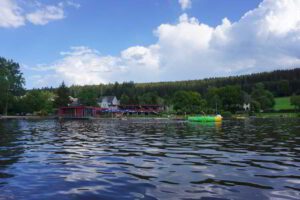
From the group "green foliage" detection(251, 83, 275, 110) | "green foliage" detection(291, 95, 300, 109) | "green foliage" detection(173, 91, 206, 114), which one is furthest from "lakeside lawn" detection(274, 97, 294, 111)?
"green foliage" detection(173, 91, 206, 114)

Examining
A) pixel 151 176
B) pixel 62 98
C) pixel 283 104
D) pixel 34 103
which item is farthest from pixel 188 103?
pixel 151 176

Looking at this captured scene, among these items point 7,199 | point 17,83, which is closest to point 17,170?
point 7,199

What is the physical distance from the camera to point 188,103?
165m

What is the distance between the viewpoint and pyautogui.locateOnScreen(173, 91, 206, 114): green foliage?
162 meters

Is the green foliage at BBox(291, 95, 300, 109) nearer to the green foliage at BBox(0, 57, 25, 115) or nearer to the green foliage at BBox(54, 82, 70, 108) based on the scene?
the green foliage at BBox(54, 82, 70, 108)

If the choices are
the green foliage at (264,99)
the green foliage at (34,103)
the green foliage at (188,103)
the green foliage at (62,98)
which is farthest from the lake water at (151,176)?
the green foliage at (264,99)

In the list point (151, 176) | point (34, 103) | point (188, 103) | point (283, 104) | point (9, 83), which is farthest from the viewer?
point (283, 104)

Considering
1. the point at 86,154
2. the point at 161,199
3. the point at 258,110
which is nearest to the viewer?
the point at 161,199

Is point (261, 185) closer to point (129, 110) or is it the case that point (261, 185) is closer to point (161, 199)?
point (161, 199)

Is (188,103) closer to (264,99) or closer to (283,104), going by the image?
(264,99)

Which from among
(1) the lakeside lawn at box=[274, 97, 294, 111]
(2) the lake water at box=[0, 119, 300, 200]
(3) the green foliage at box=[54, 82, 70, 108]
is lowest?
(2) the lake water at box=[0, 119, 300, 200]

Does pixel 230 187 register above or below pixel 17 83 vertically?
below

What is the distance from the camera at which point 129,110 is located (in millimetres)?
186125

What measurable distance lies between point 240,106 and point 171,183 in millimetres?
172323
